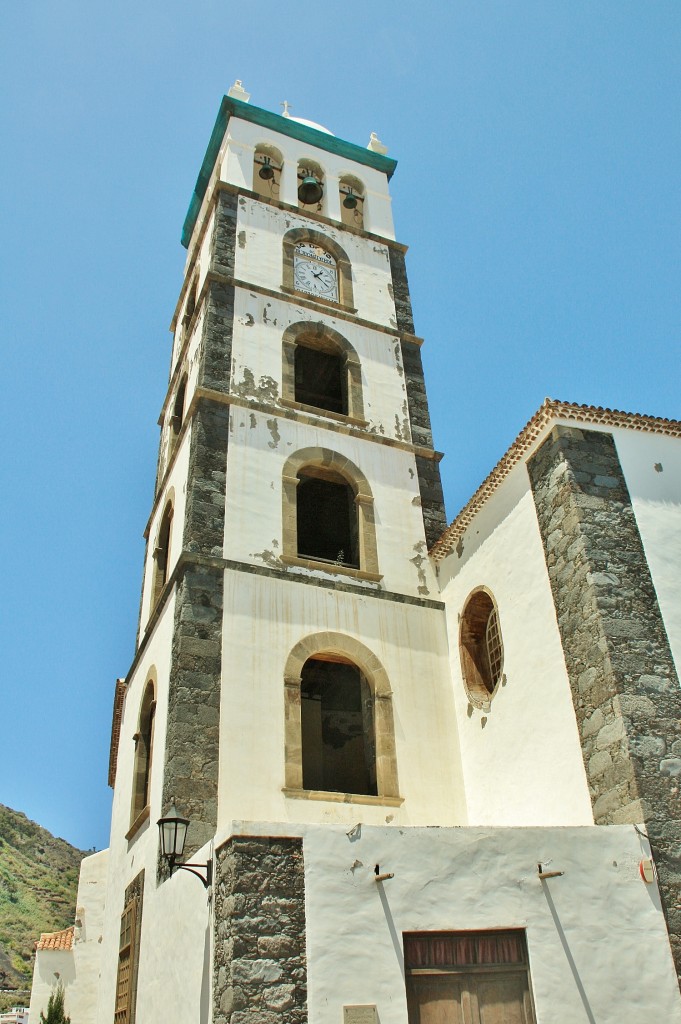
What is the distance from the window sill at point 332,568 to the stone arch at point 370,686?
42.6 inches

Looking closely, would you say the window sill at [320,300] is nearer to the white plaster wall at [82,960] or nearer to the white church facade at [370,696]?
the white church facade at [370,696]

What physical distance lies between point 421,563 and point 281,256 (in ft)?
24.4

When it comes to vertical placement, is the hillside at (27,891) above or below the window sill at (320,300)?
below

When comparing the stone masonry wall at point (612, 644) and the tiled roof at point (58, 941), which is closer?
the stone masonry wall at point (612, 644)

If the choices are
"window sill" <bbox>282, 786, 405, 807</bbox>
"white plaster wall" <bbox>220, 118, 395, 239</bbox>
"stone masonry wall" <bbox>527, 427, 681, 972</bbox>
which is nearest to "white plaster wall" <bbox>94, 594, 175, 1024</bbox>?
"window sill" <bbox>282, 786, 405, 807</bbox>

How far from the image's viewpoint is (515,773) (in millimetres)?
10312

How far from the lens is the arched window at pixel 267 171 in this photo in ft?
62.7

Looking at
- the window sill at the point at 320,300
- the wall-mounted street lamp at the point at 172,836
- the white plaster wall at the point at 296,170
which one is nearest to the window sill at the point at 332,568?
the wall-mounted street lamp at the point at 172,836

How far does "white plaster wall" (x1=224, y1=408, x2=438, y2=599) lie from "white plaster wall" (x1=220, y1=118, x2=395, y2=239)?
6847 millimetres

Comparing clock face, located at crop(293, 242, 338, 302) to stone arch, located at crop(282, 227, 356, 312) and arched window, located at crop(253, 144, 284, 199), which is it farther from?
Answer: arched window, located at crop(253, 144, 284, 199)

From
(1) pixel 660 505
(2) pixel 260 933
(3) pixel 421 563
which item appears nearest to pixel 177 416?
(3) pixel 421 563

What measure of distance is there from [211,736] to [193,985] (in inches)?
122

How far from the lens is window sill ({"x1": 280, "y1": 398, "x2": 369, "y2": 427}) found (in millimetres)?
14500

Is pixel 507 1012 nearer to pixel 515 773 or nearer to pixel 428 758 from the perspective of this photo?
pixel 515 773
